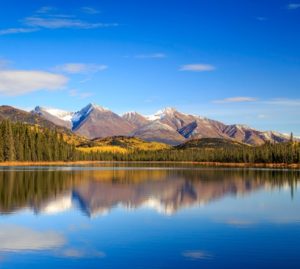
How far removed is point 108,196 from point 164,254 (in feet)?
116

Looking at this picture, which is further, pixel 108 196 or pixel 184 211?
pixel 108 196

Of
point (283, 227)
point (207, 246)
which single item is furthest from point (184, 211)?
point (207, 246)

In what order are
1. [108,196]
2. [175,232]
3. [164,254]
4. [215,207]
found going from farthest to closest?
[108,196], [215,207], [175,232], [164,254]

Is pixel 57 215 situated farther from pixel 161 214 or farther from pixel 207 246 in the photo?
pixel 207 246

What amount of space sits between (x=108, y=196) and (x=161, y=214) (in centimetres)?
1822

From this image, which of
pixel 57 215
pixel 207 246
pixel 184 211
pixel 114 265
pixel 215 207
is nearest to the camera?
pixel 114 265

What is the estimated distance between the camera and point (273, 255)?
28.5 meters

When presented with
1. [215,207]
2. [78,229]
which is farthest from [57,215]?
[215,207]

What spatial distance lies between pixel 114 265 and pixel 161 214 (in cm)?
2082

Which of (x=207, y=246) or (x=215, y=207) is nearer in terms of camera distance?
(x=207, y=246)

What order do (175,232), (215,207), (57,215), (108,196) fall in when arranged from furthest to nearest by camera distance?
(108,196) → (215,207) → (57,215) → (175,232)

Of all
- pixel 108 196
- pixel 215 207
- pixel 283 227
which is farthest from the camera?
pixel 108 196

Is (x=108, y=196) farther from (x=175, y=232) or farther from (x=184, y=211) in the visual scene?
(x=175, y=232)

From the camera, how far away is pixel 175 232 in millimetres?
36125
